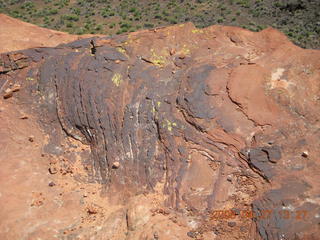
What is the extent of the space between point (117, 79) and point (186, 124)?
215 cm

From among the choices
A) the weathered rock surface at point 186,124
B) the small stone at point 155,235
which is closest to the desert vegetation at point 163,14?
the weathered rock surface at point 186,124

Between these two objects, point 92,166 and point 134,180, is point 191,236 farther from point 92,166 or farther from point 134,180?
point 92,166

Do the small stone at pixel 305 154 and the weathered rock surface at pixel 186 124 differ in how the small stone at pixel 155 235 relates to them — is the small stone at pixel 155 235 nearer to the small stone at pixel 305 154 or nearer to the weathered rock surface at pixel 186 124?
the weathered rock surface at pixel 186 124

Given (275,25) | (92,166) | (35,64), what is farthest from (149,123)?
(275,25)

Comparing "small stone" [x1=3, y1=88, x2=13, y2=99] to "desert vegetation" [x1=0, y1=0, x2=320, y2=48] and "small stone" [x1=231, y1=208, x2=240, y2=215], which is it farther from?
"desert vegetation" [x1=0, y1=0, x2=320, y2=48]

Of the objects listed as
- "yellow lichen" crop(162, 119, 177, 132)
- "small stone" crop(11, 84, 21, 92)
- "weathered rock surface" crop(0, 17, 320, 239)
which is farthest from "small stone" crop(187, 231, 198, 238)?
"small stone" crop(11, 84, 21, 92)

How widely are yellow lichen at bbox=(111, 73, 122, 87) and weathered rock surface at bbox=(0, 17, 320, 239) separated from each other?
8 centimetres

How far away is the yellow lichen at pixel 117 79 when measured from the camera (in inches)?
330

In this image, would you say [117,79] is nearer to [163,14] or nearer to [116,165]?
[116,165]

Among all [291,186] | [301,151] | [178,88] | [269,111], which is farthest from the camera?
[178,88]

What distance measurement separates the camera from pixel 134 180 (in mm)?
7375

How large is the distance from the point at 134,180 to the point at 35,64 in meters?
4.47

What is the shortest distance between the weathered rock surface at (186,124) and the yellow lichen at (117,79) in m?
0.08

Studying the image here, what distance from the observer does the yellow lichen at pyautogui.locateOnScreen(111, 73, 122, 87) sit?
8.38 meters
